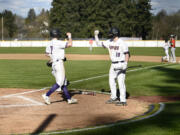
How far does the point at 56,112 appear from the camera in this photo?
7535mm

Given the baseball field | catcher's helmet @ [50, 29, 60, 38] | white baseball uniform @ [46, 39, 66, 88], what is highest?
catcher's helmet @ [50, 29, 60, 38]

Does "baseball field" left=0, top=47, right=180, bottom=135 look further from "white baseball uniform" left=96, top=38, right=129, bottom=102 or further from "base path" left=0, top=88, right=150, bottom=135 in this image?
"white baseball uniform" left=96, top=38, right=129, bottom=102

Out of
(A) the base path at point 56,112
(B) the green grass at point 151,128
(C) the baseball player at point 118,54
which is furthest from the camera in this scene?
(C) the baseball player at point 118,54

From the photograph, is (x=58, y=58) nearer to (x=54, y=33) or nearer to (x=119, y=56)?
(x=54, y=33)

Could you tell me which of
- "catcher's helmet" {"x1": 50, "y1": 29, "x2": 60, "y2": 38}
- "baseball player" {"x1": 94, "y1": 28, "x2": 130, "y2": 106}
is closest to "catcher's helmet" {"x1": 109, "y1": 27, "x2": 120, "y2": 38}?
"baseball player" {"x1": 94, "y1": 28, "x2": 130, "y2": 106}

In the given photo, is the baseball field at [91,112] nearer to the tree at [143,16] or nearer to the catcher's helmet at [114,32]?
the catcher's helmet at [114,32]

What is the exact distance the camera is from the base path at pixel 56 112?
623cm

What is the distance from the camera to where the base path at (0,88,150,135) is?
6.23 metres

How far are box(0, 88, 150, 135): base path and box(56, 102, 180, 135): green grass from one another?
1.86 feet

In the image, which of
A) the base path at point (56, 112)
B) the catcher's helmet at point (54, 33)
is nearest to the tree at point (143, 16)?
the base path at point (56, 112)

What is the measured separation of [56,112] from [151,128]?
2.65 metres

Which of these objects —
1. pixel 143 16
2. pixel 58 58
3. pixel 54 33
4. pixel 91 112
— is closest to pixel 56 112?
pixel 91 112

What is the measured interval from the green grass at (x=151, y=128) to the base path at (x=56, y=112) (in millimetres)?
568

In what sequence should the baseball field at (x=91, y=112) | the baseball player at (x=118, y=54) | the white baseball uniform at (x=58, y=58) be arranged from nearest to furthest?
1. the baseball field at (x=91, y=112)
2. the baseball player at (x=118, y=54)
3. the white baseball uniform at (x=58, y=58)
